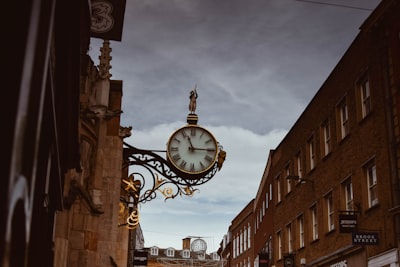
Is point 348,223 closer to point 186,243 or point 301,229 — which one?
point 301,229

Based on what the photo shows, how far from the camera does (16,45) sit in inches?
104

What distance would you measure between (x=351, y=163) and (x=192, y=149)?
1133 centimetres

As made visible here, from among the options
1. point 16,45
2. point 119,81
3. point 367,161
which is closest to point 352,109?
point 367,161

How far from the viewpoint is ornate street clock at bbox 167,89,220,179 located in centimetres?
1293

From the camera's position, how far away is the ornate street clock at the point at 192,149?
509 inches

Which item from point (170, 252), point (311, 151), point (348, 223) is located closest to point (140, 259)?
point (348, 223)

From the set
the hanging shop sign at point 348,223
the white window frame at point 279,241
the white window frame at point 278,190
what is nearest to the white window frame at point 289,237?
the white window frame at point 279,241

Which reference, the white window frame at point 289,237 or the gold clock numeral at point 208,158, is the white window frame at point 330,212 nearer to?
the white window frame at point 289,237

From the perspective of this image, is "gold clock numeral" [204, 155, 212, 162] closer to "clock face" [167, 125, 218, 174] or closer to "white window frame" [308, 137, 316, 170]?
"clock face" [167, 125, 218, 174]

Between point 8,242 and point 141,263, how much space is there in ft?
57.3

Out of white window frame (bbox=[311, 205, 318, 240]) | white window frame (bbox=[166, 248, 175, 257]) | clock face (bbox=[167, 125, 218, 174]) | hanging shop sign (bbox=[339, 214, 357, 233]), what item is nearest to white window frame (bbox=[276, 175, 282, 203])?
white window frame (bbox=[311, 205, 318, 240])

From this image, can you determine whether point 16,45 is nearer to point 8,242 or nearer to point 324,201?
point 8,242

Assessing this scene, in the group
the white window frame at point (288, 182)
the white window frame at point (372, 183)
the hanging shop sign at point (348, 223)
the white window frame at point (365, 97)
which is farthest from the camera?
the white window frame at point (288, 182)

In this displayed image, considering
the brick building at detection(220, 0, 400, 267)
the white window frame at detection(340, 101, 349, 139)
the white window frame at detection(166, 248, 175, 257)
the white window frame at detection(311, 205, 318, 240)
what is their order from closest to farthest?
the brick building at detection(220, 0, 400, 267), the white window frame at detection(340, 101, 349, 139), the white window frame at detection(311, 205, 318, 240), the white window frame at detection(166, 248, 175, 257)
